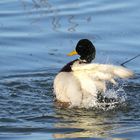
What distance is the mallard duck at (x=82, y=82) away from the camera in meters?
9.40

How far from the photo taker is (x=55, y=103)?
9891 mm

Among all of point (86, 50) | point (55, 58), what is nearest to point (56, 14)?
point (55, 58)

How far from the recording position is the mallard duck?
30.8 feet

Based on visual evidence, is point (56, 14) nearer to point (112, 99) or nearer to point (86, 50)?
point (86, 50)

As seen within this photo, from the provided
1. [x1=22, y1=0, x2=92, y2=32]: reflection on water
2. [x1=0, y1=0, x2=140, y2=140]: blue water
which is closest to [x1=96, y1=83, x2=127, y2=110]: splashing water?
[x1=0, y1=0, x2=140, y2=140]: blue water

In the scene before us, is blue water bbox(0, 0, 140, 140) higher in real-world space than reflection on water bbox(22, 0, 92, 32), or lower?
lower

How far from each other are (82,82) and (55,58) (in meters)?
2.01

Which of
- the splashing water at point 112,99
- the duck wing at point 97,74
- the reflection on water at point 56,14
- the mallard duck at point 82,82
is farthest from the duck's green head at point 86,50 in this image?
the reflection on water at point 56,14

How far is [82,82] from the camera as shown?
31.6 ft

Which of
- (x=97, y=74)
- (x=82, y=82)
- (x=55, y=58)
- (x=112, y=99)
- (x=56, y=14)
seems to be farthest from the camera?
(x=56, y=14)

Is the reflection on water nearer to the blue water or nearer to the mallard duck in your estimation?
the blue water

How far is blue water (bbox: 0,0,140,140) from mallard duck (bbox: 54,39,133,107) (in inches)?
5.6

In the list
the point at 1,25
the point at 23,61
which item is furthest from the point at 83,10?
the point at 23,61

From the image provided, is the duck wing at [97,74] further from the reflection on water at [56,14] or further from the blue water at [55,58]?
the reflection on water at [56,14]
